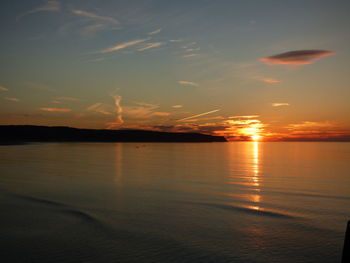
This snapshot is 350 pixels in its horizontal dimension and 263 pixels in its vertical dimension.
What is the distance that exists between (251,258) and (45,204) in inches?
467

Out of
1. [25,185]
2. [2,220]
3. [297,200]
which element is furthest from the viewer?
[25,185]

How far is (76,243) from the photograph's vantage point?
34.4 feet

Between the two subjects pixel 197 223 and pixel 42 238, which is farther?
pixel 197 223

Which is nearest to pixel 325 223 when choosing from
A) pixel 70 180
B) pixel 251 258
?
pixel 251 258

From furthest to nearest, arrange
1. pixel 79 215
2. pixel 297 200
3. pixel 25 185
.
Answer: pixel 25 185 → pixel 297 200 → pixel 79 215

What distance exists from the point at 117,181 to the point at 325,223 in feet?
55.5

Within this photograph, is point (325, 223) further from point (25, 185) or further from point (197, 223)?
point (25, 185)

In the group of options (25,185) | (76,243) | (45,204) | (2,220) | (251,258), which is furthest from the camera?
(25,185)

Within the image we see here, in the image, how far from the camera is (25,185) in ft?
71.6

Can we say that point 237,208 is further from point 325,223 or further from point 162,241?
point 162,241

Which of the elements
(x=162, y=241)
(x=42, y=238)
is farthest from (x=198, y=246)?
(x=42, y=238)

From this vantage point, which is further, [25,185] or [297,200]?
[25,185]

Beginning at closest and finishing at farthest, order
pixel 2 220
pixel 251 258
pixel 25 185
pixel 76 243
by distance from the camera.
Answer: pixel 251 258 < pixel 76 243 < pixel 2 220 < pixel 25 185

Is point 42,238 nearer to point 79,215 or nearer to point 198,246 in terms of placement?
point 79,215
